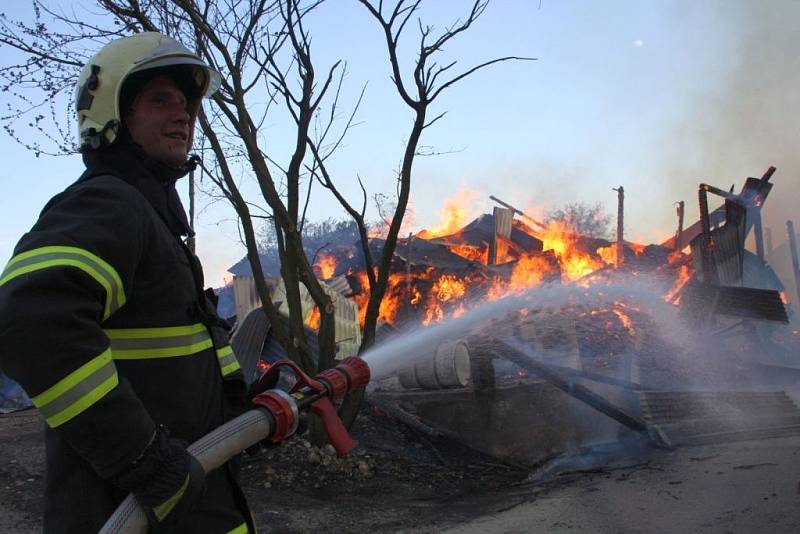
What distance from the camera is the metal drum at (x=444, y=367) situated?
7.23 m

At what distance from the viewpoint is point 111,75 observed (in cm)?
189

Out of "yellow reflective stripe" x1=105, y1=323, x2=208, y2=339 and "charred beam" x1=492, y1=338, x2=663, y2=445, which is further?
"charred beam" x1=492, y1=338, x2=663, y2=445

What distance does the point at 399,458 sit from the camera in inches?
270

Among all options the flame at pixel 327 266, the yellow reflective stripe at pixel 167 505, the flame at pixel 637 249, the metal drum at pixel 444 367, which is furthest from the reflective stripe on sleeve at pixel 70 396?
the flame at pixel 327 266

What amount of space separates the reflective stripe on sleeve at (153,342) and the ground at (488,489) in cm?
346

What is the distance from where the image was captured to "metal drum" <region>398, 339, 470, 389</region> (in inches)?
285

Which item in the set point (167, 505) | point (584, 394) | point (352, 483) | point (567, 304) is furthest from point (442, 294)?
point (167, 505)

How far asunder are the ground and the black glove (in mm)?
3472

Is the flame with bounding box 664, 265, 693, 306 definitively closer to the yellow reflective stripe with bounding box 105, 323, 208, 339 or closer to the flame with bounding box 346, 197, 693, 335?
the flame with bounding box 346, 197, 693, 335

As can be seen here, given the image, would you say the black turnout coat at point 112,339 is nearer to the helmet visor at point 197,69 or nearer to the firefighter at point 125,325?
the firefighter at point 125,325

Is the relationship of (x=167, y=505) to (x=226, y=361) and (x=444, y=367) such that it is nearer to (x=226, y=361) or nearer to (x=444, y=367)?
(x=226, y=361)

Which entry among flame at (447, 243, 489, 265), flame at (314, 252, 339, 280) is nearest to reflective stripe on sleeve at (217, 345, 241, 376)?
flame at (447, 243, 489, 265)

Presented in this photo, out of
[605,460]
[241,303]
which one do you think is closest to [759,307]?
[605,460]

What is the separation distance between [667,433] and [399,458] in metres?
2.86
